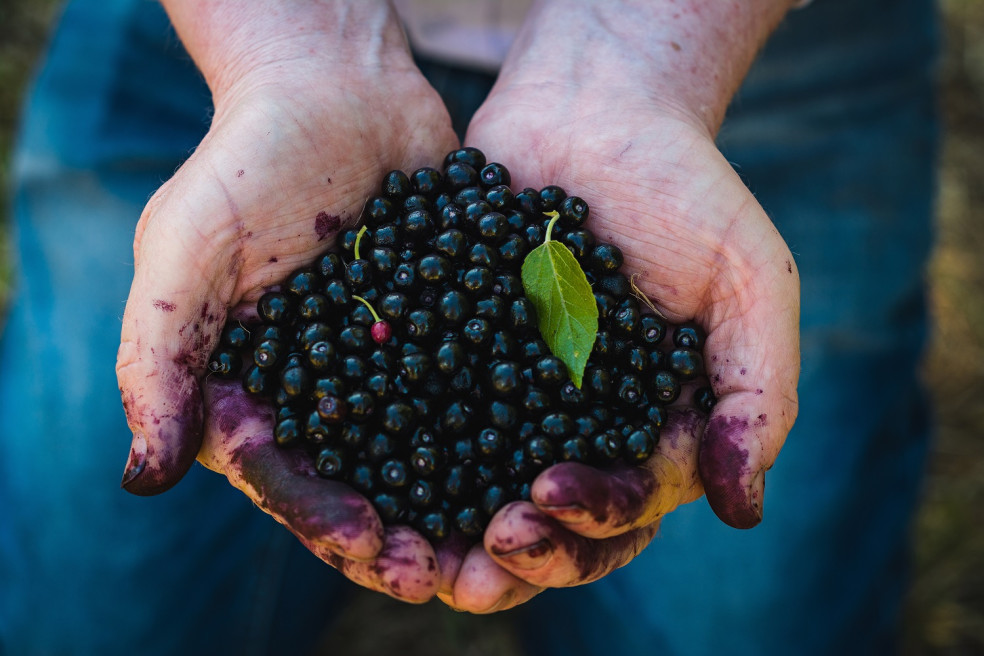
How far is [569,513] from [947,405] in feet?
12.2

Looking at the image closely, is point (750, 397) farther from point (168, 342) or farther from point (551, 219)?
point (168, 342)

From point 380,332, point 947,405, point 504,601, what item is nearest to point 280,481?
point 380,332

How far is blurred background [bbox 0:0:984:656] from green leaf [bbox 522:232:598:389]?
2.21 metres

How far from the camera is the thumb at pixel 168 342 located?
1.73m

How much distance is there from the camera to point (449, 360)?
72.0 inches

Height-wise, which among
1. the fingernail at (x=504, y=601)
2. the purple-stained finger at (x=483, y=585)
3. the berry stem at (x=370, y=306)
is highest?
the berry stem at (x=370, y=306)

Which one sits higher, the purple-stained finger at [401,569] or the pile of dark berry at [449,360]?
the pile of dark berry at [449,360]

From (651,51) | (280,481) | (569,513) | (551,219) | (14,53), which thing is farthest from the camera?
(14,53)

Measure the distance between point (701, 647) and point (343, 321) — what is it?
6.29 ft

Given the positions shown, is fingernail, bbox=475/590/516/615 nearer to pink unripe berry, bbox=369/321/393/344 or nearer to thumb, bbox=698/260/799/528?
thumb, bbox=698/260/799/528

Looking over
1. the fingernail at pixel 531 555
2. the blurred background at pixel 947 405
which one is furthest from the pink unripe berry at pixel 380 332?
the blurred background at pixel 947 405

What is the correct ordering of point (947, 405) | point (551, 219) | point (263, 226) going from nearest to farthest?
point (263, 226) → point (551, 219) → point (947, 405)

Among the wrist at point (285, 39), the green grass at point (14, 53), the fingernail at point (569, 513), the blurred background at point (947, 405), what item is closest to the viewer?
the fingernail at point (569, 513)

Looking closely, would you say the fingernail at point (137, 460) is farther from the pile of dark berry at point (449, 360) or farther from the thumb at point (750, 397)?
the thumb at point (750, 397)
